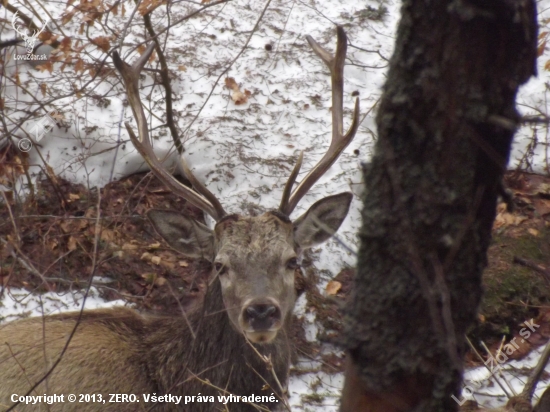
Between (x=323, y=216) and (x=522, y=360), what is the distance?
7.82 ft

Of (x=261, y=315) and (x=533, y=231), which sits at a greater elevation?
(x=533, y=231)

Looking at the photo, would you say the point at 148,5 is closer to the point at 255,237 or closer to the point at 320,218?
the point at 320,218

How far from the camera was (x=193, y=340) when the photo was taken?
5.06 m

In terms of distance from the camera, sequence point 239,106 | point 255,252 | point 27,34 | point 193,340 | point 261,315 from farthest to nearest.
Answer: point 239,106
point 27,34
point 193,340
point 255,252
point 261,315

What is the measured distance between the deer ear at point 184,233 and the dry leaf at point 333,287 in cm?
192

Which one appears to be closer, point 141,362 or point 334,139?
point 141,362

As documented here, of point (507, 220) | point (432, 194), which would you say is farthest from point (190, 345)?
point (507, 220)

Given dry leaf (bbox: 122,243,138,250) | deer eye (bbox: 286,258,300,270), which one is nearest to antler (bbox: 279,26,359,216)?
deer eye (bbox: 286,258,300,270)

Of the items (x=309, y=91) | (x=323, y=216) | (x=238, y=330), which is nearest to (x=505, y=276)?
(x=323, y=216)

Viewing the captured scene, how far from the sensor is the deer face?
4594 mm

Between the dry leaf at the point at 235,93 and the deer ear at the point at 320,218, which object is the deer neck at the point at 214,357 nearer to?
the deer ear at the point at 320,218

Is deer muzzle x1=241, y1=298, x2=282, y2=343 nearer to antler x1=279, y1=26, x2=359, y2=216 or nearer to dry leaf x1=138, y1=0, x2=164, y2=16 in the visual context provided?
antler x1=279, y1=26, x2=359, y2=216

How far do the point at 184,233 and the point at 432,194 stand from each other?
341 centimetres

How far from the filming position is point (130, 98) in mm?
5633
